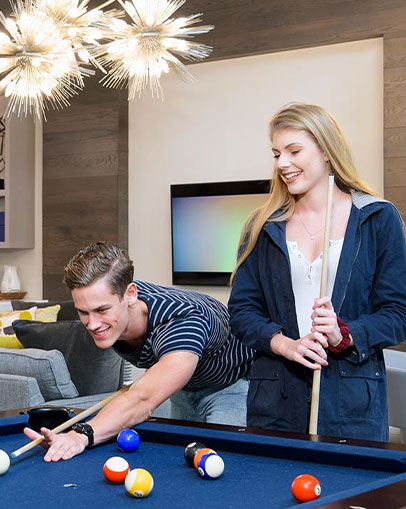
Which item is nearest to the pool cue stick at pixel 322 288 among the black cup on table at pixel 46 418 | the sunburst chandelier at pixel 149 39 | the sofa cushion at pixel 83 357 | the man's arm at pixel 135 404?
the man's arm at pixel 135 404

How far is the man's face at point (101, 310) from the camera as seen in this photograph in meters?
2.28

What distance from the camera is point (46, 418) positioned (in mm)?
2244

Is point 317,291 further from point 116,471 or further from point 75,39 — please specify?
point 75,39

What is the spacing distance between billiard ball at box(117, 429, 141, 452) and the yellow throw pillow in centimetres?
364

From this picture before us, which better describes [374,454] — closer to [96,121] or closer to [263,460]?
[263,460]

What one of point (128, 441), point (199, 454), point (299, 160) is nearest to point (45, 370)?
point (128, 441)

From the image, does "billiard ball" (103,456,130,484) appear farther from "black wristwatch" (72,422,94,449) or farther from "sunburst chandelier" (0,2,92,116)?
"sunburst chandelier" (0,2,92,116)

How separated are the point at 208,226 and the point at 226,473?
15.9 ft

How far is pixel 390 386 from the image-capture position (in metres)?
3.60

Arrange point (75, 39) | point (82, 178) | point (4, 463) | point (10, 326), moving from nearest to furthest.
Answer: point (4, 463) → point (75, 39) → point (10, 326) → point (82, 178)

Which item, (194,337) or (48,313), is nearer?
(194,337)

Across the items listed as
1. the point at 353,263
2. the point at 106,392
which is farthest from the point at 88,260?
the point at 106,392

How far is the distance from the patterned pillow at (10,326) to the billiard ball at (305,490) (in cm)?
304

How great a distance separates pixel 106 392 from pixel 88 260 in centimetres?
175
